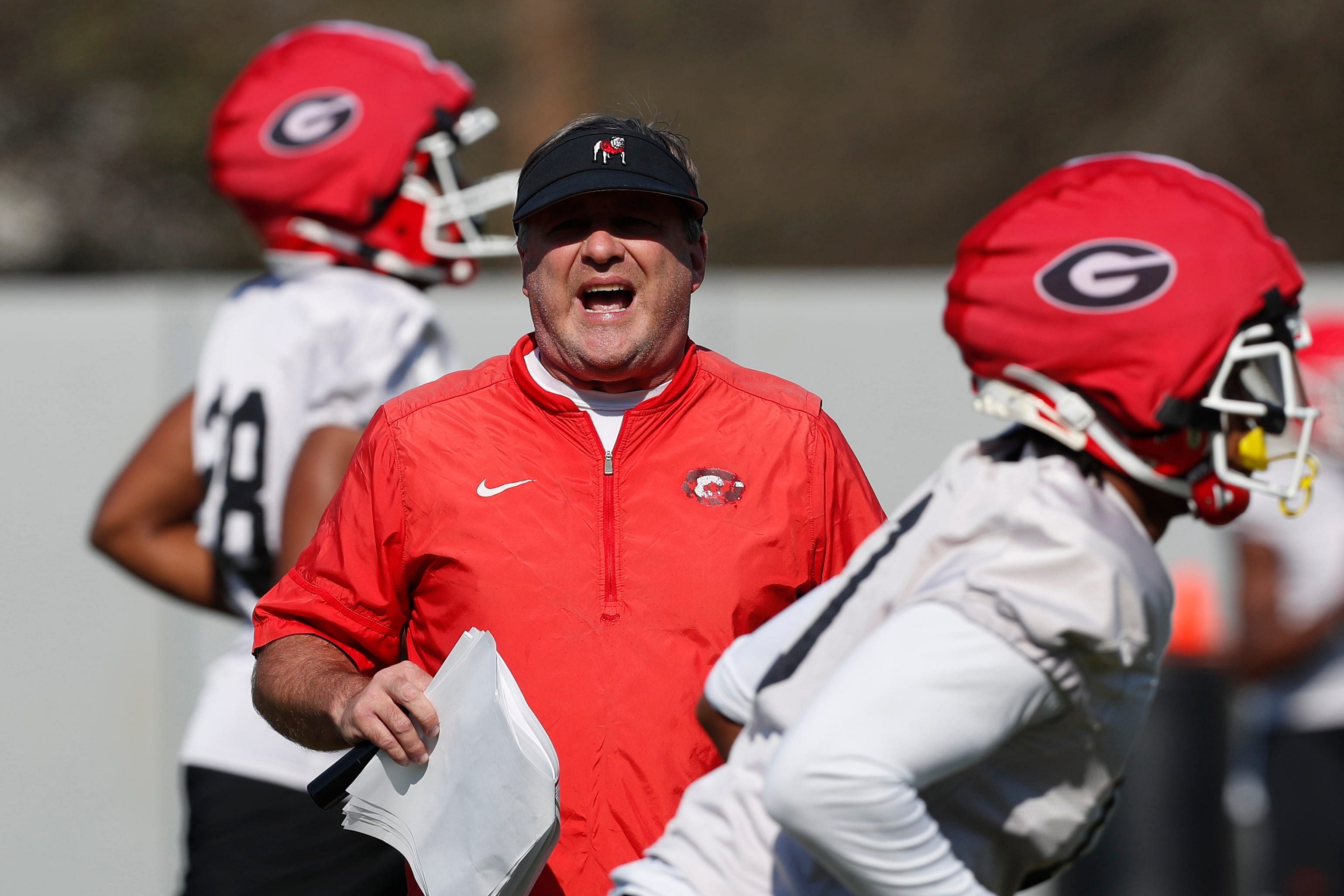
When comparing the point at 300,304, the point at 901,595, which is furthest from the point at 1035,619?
the point at 300,304

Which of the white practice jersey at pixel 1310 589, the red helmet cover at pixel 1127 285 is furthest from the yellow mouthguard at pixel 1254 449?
the white practice jersey at pixel 1310 589

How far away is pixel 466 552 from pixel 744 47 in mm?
10618

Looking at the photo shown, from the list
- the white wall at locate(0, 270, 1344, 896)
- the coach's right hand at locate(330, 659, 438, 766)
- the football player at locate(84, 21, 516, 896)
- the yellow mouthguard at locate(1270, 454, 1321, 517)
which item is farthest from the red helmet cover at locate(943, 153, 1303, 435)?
the white wall at locate(0, 270, 1344, 896)

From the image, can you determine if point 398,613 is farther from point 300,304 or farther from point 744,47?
point 744,47

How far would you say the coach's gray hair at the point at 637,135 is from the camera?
231cm

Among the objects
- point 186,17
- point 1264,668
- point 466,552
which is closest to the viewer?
point 466,552

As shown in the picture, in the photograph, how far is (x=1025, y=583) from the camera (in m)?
1.64

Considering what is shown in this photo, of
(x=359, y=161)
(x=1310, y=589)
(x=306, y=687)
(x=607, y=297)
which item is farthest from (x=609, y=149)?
(x=1310, y=589)

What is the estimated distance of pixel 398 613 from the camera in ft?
Result: 7.49

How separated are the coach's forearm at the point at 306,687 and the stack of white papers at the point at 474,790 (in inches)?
4.9

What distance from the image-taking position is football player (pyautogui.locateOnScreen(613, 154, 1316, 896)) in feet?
5.30

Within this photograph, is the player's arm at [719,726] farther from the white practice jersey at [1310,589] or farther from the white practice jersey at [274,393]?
the white practice jersey at [1310,589]

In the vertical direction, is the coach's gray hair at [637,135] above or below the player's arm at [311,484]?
above

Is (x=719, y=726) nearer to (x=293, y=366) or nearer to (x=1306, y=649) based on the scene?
(x=293, y=366)
